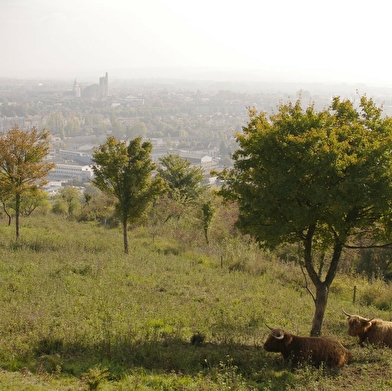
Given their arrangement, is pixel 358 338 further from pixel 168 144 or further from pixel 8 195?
pixel 168 144

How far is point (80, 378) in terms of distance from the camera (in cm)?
589

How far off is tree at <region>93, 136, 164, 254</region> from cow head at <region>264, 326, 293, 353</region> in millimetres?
8955

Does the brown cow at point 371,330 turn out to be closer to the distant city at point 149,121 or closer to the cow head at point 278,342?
the cow head at point 278,342

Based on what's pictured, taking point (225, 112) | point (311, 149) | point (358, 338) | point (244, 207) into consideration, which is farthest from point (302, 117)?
point (225, 112)

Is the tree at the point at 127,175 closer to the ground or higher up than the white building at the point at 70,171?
higher up

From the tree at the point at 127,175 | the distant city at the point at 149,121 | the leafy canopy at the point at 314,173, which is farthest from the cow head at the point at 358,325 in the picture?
the distant city at the point at 149,121

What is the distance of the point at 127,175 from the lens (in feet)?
48.6

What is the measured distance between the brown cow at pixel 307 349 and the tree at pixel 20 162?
11.0m

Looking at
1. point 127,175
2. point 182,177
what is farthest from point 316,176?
point 182,177

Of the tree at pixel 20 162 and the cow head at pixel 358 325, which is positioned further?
the tree at pixel 20 162

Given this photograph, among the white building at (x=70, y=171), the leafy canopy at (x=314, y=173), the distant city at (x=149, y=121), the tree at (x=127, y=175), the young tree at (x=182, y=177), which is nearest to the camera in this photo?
the leafy canopy at (x=314, y=173)

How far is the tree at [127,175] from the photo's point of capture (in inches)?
579

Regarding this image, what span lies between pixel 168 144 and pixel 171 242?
85.8m

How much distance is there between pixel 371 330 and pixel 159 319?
383 centimetres
